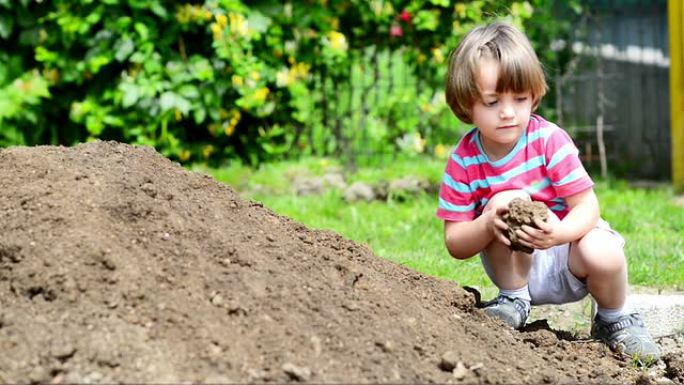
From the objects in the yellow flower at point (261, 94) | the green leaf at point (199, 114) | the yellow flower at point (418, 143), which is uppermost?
the yellow flower at point (261, 94)

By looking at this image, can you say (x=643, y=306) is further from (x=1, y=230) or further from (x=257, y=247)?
(x=1, y=230)

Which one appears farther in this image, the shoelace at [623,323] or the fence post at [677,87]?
the fence post at [677,87]

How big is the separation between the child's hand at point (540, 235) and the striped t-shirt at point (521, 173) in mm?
227

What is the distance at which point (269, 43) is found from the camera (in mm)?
7227

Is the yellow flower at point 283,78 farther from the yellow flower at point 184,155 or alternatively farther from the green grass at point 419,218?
the yellow flower at point 184,155

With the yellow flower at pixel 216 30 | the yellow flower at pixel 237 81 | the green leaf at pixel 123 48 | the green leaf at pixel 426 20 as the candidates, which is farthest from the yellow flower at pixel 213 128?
the green leaf at pixel 426 20

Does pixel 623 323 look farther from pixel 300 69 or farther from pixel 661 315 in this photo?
pixel 300 69

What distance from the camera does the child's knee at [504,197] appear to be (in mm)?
3338

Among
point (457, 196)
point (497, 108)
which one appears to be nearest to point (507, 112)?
point (497, 108)

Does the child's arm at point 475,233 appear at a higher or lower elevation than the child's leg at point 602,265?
higher

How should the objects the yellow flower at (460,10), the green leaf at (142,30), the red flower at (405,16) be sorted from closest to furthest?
the green leaf at (142,30) → the yellow flower at (460,10) → the red flower at (405,16)

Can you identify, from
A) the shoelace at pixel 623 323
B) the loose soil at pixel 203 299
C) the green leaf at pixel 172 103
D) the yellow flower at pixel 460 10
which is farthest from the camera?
the yellow flower at pixel 460 10

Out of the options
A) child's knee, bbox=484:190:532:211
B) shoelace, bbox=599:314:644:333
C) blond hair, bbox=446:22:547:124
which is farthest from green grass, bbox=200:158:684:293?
blond hair, bbox=446:22:547:124

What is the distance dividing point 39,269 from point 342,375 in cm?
86
